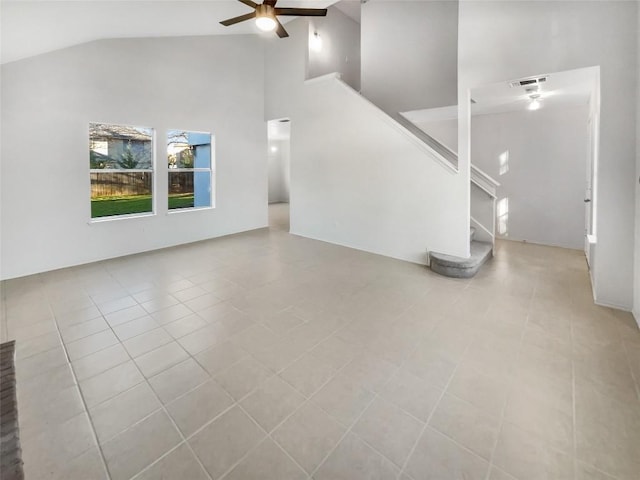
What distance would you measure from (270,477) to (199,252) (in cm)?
466

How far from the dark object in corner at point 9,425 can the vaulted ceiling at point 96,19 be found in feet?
8.97

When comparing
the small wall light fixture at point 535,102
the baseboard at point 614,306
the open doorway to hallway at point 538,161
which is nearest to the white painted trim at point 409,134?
the open doorway to hallway at point 538,161

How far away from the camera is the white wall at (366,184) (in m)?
4.71

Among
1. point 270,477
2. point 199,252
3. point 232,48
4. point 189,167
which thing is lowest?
point 270,477

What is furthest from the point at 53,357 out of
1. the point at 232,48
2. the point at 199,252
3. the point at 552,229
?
the point at 552,229

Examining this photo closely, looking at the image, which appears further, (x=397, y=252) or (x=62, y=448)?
(x=397, y=252)

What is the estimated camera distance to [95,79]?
4707 mm

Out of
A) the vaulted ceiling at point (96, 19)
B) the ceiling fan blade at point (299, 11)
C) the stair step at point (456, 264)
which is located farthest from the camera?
the stair step at point (456, 264)

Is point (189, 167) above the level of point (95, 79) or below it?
below

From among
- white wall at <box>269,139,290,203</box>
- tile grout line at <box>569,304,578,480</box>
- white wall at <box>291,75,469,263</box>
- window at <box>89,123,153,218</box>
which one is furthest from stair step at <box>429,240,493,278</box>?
white wall at <box>269,139,290,203</box>

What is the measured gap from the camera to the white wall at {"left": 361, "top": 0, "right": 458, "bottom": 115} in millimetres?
5531

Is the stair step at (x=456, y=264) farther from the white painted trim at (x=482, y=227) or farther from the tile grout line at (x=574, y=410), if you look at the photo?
the tile grout line at (x=574, y=410)

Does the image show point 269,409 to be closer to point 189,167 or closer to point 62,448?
point 62,448

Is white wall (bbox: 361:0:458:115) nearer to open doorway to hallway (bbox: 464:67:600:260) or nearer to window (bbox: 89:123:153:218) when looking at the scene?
open doorway to hallway (bbox: 464:67:600:260)
